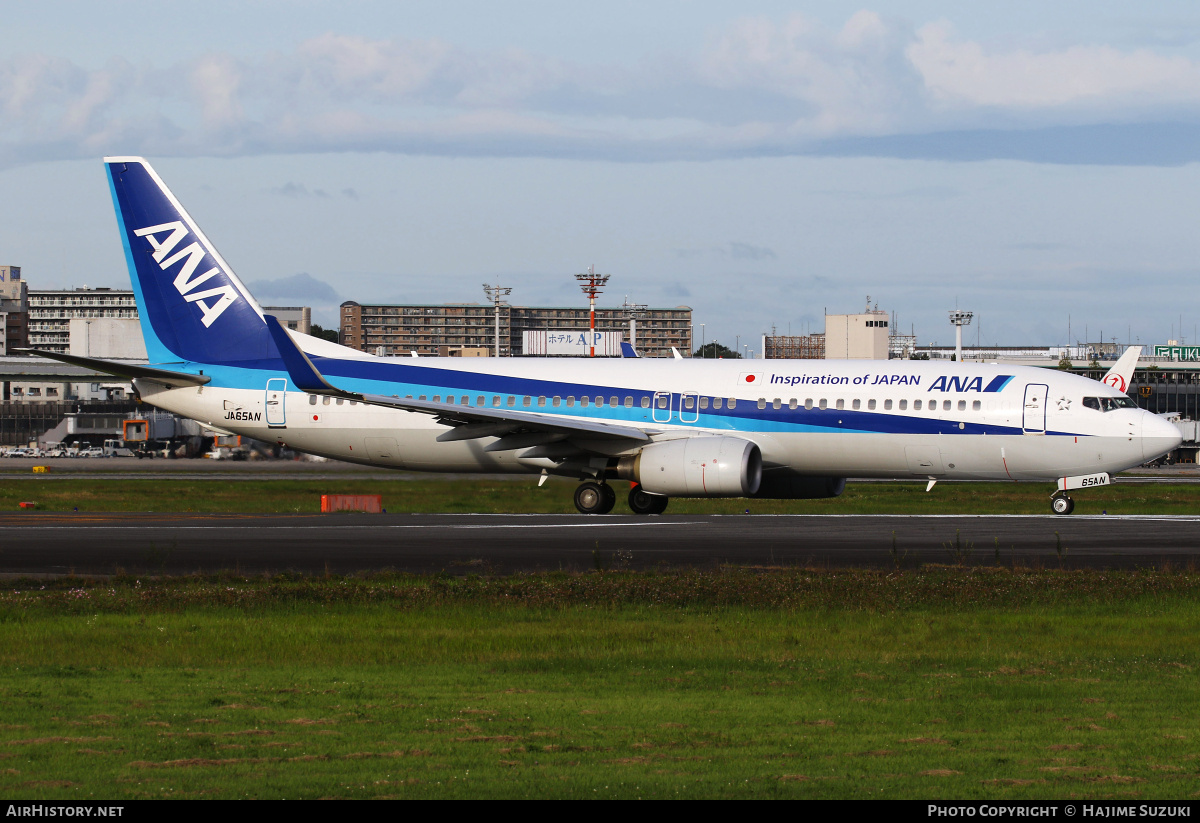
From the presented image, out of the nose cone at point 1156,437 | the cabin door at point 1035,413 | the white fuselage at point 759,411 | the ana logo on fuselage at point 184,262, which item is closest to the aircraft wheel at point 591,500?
the white fuselage at point 759,411

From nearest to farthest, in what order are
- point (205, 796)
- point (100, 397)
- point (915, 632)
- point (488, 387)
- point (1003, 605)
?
point (205, 796)
point (915, 632)
point (1003, 605)
point (488, 387)
point (100, 397)

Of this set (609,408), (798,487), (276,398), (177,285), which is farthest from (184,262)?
(798,487)

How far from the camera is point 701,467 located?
31.6 m

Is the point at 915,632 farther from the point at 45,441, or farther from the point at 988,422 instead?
the point at 45,441

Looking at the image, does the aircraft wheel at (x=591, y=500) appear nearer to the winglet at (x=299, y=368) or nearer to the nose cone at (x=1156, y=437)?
the winglet at (x=299, y=368)

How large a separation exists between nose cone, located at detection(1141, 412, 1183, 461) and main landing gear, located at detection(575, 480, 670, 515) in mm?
12495

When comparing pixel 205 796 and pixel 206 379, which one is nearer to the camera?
pixel 205 796

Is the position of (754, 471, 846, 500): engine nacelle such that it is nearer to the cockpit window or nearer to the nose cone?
the cockpit window

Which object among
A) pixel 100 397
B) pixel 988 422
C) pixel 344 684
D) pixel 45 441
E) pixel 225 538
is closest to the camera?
pixel 344 684

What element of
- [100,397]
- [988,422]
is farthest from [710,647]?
[100,397]

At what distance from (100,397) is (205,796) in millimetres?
152658

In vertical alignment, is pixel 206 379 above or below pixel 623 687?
above

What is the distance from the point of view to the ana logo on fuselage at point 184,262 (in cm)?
3747

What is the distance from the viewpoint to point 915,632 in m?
14.7
